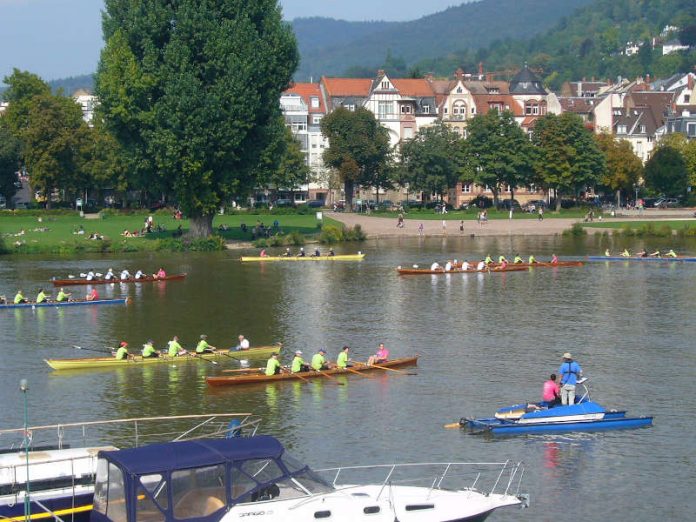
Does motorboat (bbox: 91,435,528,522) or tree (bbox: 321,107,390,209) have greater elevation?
tree (bbox: 321,107,390,209)

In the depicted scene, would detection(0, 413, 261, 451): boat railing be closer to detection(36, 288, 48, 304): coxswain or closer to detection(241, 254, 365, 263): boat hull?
detection(36, 288, 48, 304): coxswain

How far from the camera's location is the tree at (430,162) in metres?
138

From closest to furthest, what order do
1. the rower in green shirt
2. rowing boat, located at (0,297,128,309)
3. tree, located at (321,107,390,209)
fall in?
rowing boat, located at (0,297,128,309), the rower in green shirt, tree, located at (321,107,390,209)

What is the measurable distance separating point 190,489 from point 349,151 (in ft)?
377

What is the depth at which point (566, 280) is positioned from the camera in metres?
76.4

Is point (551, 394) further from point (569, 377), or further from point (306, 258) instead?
point (306, 258)

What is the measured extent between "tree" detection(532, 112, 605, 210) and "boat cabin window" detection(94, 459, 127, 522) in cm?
11222

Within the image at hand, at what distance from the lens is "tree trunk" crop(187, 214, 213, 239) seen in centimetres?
9612

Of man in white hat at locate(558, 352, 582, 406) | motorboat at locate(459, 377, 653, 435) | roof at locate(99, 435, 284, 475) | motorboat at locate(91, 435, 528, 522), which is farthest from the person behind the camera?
man in white hat at locate(558, 352, 582, 406)

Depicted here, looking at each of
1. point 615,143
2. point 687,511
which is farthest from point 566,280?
point 615,143

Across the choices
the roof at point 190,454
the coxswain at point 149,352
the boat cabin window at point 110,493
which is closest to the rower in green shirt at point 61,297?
the coxswain at point 149,352

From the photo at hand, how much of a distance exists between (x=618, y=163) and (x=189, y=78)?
71.7 m

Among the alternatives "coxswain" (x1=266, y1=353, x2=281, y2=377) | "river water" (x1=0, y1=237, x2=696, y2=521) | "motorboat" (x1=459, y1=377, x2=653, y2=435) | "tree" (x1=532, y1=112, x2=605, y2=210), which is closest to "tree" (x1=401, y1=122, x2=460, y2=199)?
"tree" (x1=532, y1=112, x2=605, y2=210)

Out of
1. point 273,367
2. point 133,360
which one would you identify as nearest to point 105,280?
point 133,360
